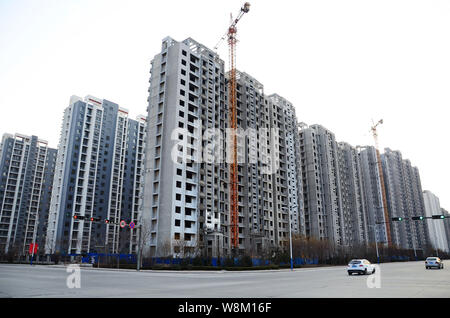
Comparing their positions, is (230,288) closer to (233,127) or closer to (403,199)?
(233,127)

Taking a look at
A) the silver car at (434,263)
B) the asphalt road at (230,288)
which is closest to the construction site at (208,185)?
the silver car at (434,263)

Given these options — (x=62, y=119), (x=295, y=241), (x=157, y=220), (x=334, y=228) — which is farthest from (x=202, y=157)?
(x=62, y=119)

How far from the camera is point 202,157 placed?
71.5 m

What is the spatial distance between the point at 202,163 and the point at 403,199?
13282 centimetres

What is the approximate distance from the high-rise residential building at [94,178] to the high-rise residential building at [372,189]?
97699 mm

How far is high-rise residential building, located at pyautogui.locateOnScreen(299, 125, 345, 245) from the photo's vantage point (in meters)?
107

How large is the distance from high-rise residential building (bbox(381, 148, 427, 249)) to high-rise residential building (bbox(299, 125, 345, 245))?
151ft

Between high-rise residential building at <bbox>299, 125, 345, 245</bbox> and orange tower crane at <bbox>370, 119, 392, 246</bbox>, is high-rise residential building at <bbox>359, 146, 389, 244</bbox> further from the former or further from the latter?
high-rise residential building at <bbox>299, 125, 345, 245</bbox>

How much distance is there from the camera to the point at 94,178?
106m
